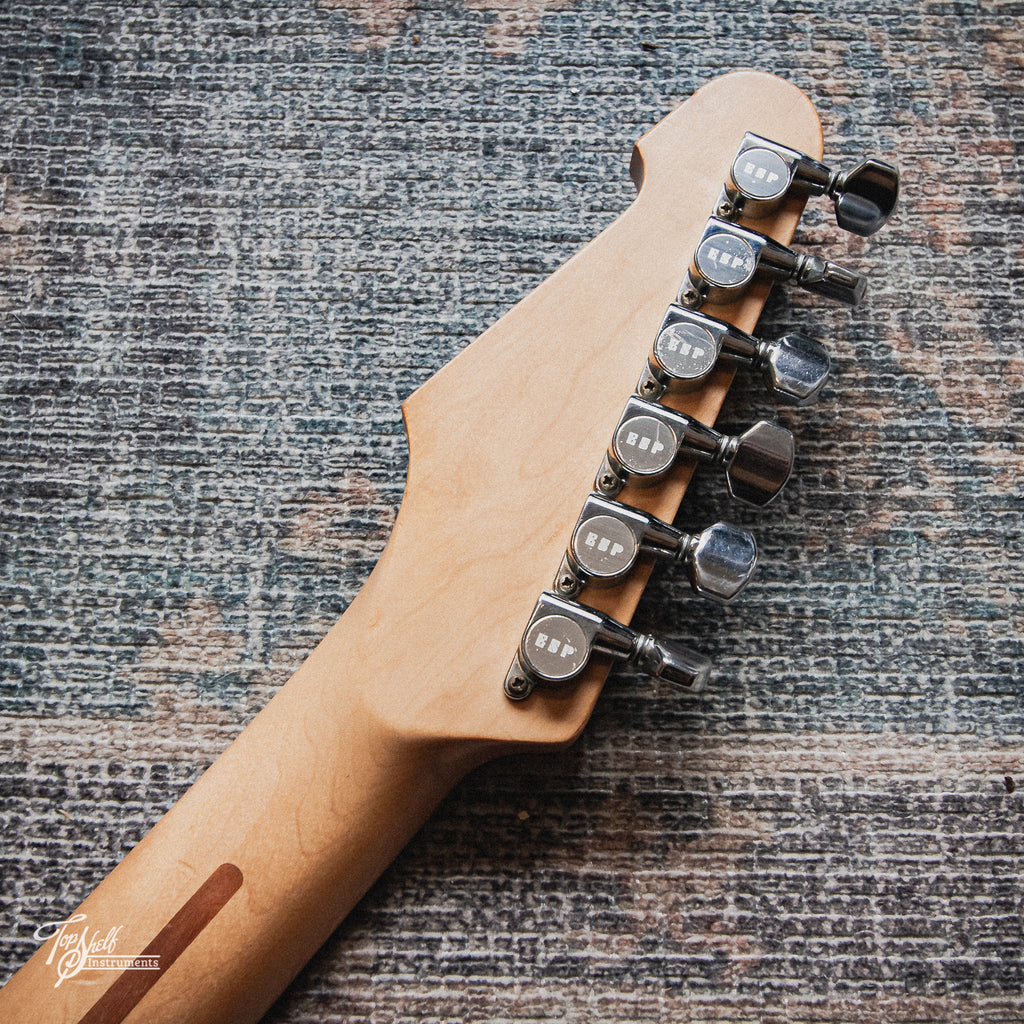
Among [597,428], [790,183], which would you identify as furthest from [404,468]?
[790,183]

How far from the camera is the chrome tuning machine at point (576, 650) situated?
1.61 ft

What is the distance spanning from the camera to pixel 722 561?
0.50 m

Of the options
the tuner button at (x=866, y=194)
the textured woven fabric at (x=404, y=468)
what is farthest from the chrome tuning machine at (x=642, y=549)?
the tuner button at (x=866, y=194)

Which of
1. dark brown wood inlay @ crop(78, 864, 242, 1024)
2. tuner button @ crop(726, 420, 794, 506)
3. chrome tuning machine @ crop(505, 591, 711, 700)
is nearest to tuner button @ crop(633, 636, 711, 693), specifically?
chrome tuning machine @ crop(505, 591, 711, 700)

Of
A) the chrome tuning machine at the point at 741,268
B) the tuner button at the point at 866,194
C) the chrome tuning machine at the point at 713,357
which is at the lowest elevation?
the chrome tuning machine at the point at 713,357

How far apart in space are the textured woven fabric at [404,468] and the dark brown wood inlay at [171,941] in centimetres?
10

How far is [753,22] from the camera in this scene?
2.32ft

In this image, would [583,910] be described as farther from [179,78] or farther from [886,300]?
[179,78]

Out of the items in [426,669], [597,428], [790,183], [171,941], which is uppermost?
[790,183]

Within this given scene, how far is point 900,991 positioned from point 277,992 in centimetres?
36

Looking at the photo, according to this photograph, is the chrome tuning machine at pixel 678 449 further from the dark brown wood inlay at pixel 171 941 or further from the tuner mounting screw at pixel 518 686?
the dark brown wood inlay at pixel 171 941

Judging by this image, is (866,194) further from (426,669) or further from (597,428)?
(426,669)

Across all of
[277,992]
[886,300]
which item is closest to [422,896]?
[277,992]

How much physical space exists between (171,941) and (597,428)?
0.35 metres
